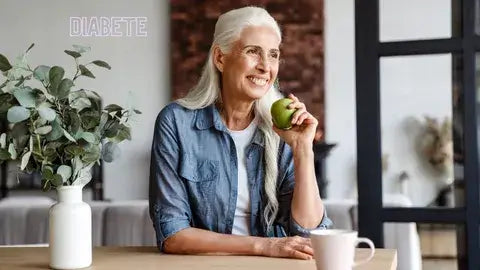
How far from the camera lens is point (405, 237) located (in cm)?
200

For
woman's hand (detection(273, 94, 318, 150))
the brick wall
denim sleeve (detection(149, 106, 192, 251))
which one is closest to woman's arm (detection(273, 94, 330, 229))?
woman's hand (detection(273, 94, 318, 150))

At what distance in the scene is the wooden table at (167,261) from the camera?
1.26 meters

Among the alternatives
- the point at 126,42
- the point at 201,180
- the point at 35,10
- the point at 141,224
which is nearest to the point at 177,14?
the point at 126,42

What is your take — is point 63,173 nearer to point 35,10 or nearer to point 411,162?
point 411,162

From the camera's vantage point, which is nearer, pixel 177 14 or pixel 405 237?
pixel 405 237

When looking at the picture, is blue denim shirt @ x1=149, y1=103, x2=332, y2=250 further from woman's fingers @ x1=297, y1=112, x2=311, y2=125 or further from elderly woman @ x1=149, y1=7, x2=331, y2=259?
woman's fingers @ x1=297, y1=112, x2=311, y2=125

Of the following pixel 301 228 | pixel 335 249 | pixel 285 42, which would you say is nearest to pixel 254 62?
pixel 301 228

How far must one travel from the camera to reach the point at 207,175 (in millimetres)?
1523

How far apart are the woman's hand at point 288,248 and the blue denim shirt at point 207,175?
5.2 inches

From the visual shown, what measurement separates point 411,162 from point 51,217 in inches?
47.4

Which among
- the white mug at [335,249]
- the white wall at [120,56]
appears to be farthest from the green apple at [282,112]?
the white wall at [120,56]

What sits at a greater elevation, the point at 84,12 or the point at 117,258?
the point at 84,12

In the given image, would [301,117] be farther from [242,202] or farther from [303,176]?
[242,202]

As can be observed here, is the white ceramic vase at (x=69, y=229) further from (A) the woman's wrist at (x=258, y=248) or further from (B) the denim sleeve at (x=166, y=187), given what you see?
(A) the woman's wrist at (x=258, y=248)
